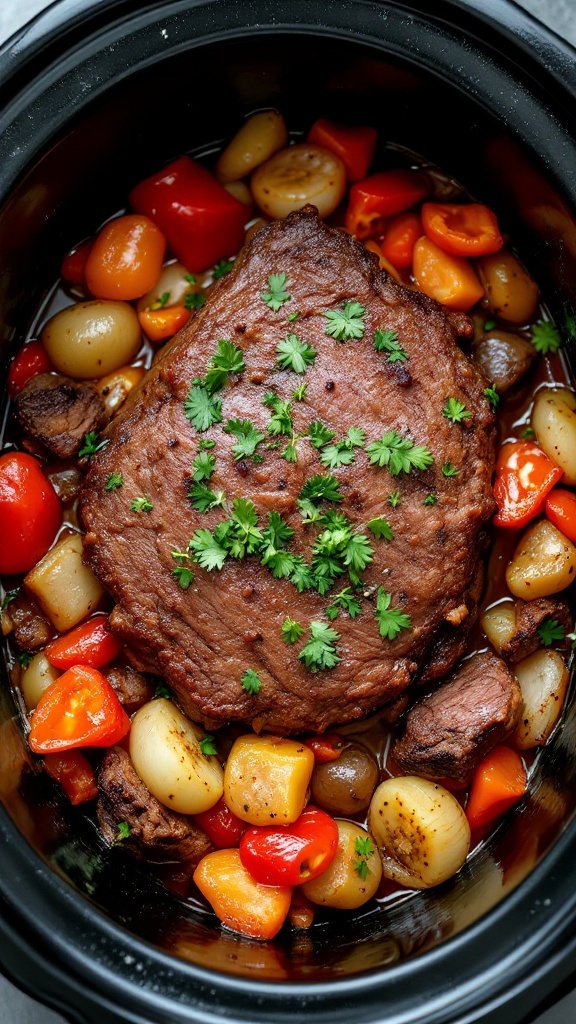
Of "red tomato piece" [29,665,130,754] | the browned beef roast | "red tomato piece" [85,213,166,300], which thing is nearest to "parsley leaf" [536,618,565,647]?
the browned beef roast

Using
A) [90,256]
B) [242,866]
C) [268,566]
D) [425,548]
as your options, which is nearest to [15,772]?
[242,866]

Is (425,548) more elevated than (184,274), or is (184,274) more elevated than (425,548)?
(184,274)

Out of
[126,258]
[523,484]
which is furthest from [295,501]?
[126,258]

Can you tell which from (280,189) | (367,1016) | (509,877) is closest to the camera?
(367,1016)

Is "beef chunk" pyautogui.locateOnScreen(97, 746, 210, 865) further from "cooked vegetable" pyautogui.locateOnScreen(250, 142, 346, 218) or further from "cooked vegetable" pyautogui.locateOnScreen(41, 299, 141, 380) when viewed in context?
"cooked vegetable" pyautogui.locateOnScreen(250, 142, 346, 218)

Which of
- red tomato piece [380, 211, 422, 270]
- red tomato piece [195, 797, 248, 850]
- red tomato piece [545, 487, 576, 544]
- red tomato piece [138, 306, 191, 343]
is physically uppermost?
red tomato piece [138, 306, 191, 343]

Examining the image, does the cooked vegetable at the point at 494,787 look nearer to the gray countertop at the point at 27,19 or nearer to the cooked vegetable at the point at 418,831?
the cooked vegetable at the point at 418,831

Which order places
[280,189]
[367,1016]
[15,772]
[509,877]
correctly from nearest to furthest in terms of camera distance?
[367,1016], [509,877], [15,772], [280,189]

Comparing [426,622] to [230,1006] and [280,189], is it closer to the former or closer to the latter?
[230,1006]
